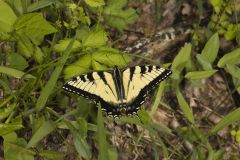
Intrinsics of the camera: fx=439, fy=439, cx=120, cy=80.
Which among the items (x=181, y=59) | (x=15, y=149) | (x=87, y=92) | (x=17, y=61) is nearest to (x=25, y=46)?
(x=17, y=61)

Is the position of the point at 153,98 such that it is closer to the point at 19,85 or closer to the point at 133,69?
the point at 133,69

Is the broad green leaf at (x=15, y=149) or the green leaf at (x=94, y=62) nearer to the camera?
the broad green leaf at (x=15, y=149)

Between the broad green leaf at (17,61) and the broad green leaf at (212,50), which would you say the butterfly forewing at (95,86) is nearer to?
the broad green leaf at (17,61)

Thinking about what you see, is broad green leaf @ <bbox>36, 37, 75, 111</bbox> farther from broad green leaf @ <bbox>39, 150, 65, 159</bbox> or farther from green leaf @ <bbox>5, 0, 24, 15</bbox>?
green leaf @ <bbox>5, 0, 24, 15</bbox>

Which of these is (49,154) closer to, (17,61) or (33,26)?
(17,61)

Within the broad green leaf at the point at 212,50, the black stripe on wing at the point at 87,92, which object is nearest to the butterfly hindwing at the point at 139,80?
the black stripe on wing at the point at 87,92

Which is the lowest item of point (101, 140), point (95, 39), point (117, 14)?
point (101, 140)

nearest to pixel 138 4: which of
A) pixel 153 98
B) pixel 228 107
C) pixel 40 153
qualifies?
pixel 153 98
